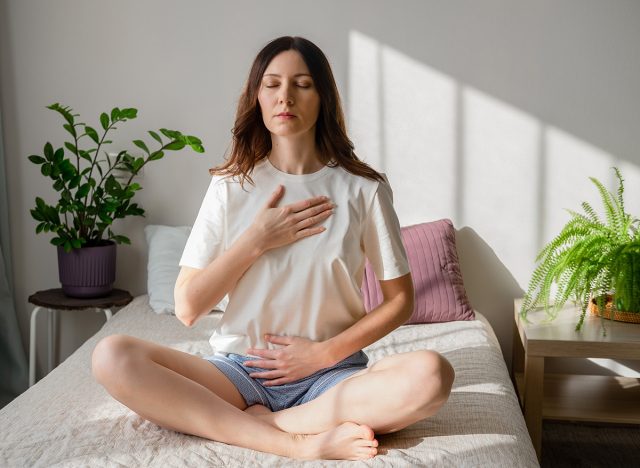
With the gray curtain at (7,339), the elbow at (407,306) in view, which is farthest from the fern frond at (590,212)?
the gray curtain at (7,339)

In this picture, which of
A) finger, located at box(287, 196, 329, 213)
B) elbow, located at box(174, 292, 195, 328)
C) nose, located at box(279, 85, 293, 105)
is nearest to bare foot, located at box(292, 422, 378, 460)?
elbow, located at box(174, 292, 195, 328)

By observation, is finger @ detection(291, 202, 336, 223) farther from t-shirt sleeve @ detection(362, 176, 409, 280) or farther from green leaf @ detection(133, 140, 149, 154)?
green leaf @ detection(133, 140, 149, 154)

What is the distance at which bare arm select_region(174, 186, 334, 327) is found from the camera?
5.62 feet

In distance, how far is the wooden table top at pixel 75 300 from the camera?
296 cm

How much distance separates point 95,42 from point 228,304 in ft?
5.93

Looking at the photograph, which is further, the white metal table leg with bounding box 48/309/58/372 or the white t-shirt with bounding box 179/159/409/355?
the white metal table leg with bounding box 48/309/58/372

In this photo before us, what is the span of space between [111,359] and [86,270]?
147cm

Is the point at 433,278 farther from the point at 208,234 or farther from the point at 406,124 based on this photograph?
the point at 208,234

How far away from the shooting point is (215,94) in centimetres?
318

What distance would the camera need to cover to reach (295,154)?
6.09 ft

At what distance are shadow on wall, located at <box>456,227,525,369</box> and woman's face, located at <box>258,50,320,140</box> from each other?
1.51 m

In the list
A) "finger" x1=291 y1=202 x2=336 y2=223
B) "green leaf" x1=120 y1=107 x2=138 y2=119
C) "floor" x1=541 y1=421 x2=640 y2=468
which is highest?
"green leaf" x1=120 y1=107 x2=138 y2=119

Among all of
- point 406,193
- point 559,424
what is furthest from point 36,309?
point 559,424

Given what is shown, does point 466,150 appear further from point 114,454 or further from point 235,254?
point 114,454
